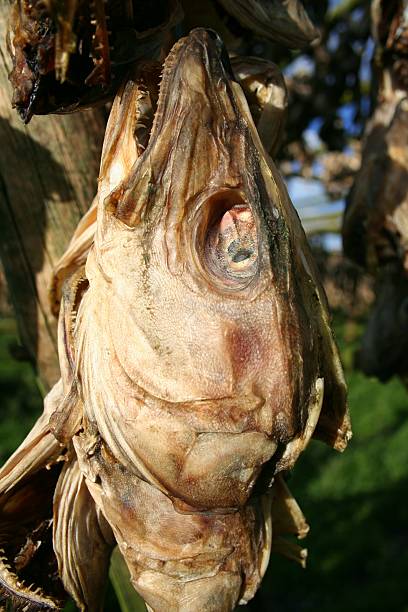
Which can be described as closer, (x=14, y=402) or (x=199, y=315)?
(x=199, y=315)

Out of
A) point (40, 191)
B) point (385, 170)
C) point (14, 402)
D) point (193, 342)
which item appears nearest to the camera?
point (193, 342)

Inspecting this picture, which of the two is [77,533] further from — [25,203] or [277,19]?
[277,19]

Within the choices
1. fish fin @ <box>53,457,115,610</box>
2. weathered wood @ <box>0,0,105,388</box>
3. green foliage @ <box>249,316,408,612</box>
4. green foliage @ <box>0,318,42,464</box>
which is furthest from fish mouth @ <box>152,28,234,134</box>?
green foliage @ <box>0,318,42,464</box>

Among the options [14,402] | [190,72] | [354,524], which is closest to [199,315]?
[190,72]

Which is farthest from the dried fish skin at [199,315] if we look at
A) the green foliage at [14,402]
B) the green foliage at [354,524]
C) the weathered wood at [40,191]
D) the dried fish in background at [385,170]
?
the green foliage at [14,402]

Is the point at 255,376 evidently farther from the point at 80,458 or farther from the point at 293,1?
the point at 293,1

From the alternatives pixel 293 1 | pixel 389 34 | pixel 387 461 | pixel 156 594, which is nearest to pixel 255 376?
pixel 156 594
